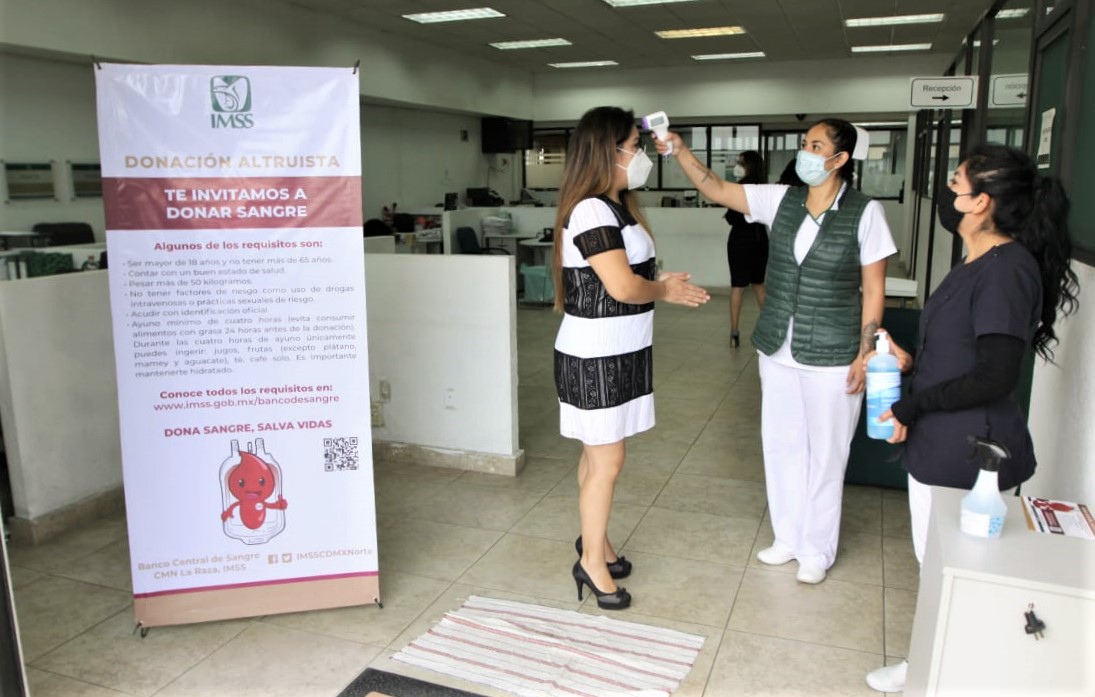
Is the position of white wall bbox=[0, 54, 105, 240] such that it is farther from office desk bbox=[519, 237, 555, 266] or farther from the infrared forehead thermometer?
the infrared forehead thermometer

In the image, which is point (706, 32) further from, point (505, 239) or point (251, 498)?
point (251, 498)

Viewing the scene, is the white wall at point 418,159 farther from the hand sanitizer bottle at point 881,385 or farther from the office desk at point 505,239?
the hand sanitizer bottle at point 881,385

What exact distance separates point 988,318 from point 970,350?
14 centimetres

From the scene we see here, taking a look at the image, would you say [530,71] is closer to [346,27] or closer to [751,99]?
[751,99]

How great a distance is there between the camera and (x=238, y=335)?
2416 millimetres

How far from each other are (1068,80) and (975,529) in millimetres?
1805

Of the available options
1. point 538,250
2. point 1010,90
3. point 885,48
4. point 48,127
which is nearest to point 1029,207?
point 1010,90

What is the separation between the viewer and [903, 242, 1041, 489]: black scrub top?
1.78 m

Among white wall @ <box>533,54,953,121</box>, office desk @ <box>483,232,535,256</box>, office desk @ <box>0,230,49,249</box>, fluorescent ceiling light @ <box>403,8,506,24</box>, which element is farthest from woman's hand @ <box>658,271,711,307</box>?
white wall @ <box>533,54,953,121</box>

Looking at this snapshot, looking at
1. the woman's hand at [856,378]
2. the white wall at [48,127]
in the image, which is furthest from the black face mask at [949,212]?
the white wall at [48,127]

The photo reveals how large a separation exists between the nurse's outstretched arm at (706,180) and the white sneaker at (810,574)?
49.4 inches

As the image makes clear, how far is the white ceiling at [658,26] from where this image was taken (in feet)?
27.6

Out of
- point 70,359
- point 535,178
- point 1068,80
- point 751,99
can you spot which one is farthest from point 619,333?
point 535,178

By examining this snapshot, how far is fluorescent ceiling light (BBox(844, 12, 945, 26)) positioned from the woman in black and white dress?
8080 mm
